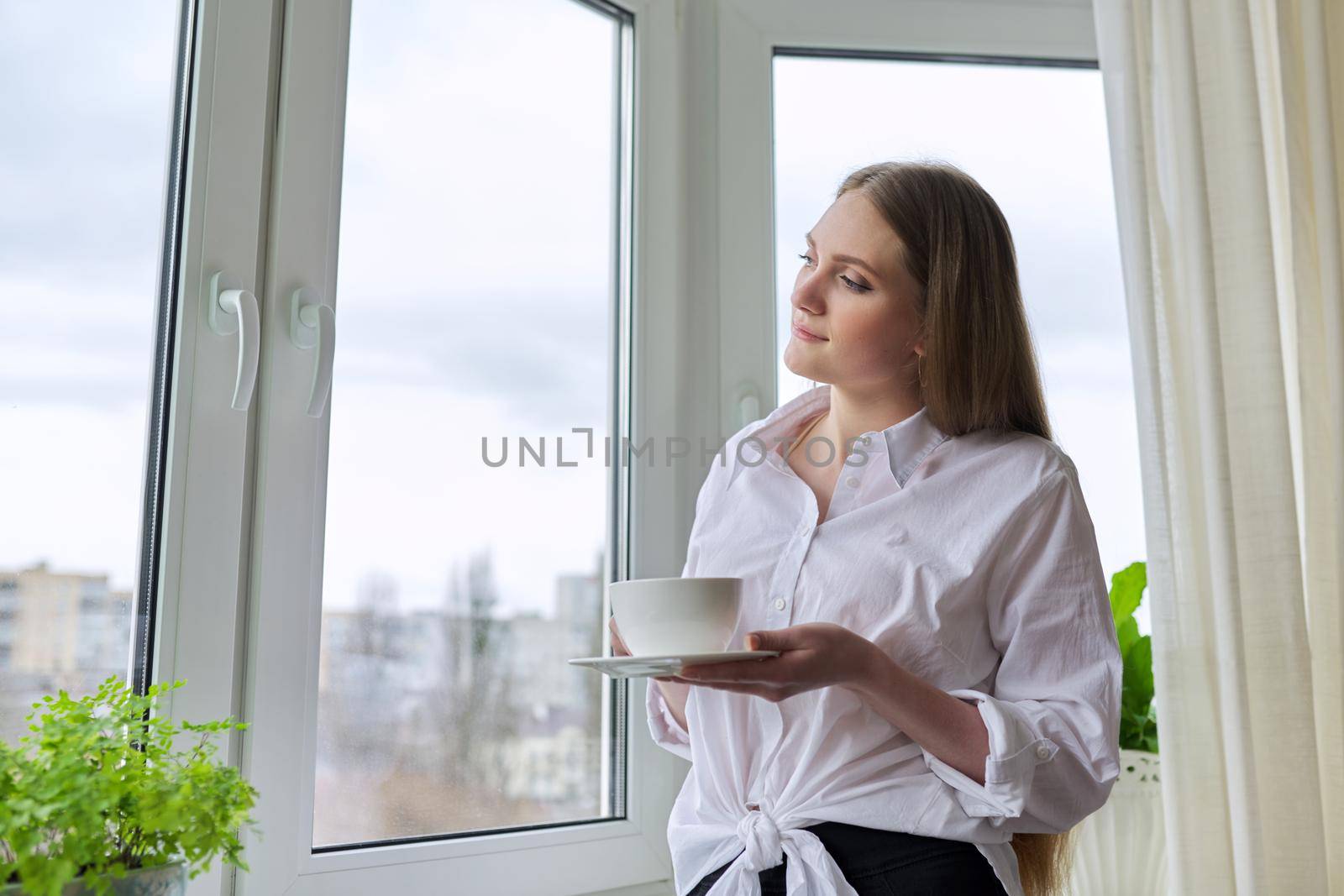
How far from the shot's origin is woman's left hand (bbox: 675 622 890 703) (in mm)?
909

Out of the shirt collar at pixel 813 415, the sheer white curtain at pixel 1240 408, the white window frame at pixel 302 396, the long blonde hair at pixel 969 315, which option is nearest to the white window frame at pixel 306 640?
the white window frame at pixel 302 396

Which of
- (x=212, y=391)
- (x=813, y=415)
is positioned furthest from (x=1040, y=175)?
(x=212, y=391)

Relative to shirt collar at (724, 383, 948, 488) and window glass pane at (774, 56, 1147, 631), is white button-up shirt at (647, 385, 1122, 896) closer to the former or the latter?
shirt collar at (724, 383, 948, 488)

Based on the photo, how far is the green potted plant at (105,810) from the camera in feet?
2.38

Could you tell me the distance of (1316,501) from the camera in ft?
4.99

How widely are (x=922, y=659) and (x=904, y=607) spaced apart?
2.0 inches

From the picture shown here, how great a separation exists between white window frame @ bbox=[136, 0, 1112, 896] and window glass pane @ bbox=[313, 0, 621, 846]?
0.04m

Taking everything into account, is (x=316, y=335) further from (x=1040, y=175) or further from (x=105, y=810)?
(x=1040, y=175)

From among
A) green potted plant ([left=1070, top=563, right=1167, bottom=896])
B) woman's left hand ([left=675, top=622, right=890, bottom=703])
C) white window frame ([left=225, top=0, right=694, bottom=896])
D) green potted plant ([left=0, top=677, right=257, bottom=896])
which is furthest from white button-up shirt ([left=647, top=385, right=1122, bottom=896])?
green potted plant ([left=1070, top=563, right=1167, bottom=896])

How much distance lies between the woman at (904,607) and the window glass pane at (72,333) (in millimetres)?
573

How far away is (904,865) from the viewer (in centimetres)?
98

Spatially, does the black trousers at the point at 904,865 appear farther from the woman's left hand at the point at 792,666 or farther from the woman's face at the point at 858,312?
the woman's face at the point at 858,312

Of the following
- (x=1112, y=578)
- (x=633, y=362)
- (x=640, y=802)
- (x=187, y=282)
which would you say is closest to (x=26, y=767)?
(x=187, y=282)

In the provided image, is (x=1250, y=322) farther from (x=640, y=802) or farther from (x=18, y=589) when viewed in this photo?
(x=18, y=589)
